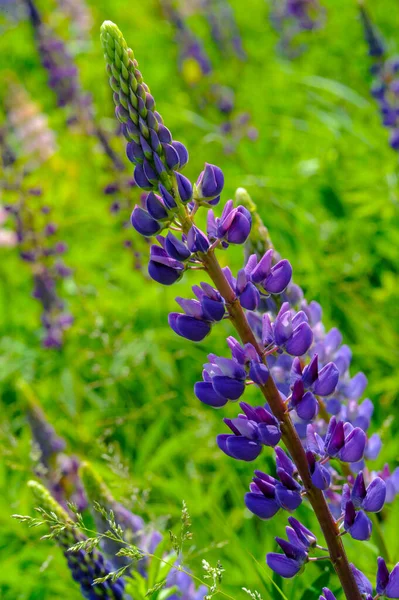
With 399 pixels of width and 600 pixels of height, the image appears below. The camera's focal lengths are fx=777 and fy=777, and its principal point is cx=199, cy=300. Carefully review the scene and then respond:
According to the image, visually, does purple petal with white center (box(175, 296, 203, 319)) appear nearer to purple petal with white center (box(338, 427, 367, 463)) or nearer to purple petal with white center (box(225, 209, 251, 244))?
purple petal with white center (box(225, 209, 251, 244))

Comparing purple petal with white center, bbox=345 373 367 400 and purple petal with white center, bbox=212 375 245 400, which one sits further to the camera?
purple petal with white center, bbox=345 373 367 400

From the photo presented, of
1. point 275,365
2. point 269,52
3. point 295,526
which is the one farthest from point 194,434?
point 269,52

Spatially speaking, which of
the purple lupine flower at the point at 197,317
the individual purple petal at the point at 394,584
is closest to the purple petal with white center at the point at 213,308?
the purple lupine flower at the point at 197,317

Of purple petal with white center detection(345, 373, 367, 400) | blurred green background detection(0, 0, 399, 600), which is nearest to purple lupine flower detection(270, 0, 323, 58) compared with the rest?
blurred green background detection(0, 0, 399, 600)

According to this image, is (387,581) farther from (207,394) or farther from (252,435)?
(207,394)

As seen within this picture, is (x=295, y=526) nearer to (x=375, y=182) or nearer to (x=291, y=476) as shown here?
(x=291, y=476)

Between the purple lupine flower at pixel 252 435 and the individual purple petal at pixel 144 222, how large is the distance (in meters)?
0.34

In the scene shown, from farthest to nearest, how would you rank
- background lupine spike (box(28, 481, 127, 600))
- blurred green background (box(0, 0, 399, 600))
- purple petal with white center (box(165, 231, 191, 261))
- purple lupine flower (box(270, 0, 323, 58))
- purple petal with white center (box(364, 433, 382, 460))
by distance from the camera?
1. purple lupine flower (box(270, 0, 323, 58))
2. blurred green background (box(0, 0, 399, 600))
3. purple petal with white center (box(364, 433, 382, 460))
4. background lupine spike (box(28, 481, 127, 600))
5. purple petal with white center (box(165, 231, 191, 261))

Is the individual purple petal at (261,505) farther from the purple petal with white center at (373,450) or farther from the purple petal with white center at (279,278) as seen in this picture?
the purple petal with white center at (373,450)

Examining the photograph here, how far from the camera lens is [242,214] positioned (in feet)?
4.42

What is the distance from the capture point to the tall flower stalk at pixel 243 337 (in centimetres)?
132

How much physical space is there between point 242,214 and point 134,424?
208 cm

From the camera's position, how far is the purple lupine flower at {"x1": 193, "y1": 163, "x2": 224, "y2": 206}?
1.36 metres

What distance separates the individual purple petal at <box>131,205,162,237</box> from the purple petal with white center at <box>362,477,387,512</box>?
1.92 ft
